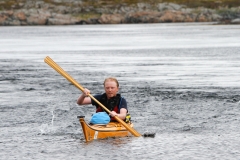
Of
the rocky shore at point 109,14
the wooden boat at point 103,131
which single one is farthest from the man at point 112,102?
the rocky shore at point 109,14

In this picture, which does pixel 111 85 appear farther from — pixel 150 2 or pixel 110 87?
pixel 150 2

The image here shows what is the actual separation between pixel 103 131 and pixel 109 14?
126397 mm

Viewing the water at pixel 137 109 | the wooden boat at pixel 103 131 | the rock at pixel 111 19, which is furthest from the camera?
the rock at pixel 111 19

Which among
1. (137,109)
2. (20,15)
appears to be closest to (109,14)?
(20,15)

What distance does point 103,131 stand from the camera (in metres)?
15.4

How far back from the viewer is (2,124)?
58.5ft

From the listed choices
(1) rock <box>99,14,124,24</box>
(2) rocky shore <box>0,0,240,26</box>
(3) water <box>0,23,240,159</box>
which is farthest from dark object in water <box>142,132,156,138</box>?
(1) rock <box>99,14,124,24</box>

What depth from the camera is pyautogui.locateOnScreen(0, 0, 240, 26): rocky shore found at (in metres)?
136

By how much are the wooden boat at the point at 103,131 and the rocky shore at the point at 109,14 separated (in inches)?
4571

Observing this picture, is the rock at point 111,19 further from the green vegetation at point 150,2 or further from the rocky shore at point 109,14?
the green vegetation at point 150,2

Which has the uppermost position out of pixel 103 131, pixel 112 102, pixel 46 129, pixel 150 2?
pixel 112 102

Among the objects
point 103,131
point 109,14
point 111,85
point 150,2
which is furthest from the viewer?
point 150,2

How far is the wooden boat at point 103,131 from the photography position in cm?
1508

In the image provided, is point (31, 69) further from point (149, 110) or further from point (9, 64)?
point (149, 110)
